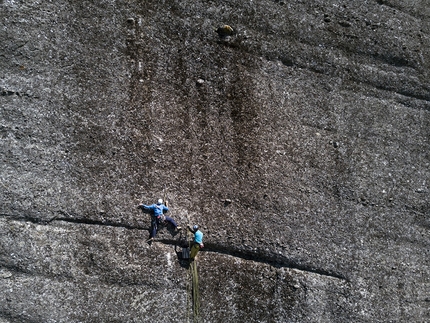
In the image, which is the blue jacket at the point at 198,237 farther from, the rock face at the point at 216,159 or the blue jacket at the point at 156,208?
the blue jacket at the point at 156,208

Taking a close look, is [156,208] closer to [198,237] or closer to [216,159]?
[198,237]

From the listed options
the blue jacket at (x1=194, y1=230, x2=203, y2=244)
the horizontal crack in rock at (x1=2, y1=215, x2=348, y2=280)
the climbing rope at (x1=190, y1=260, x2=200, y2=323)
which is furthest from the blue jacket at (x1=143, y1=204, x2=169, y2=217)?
the climbing rope at (x1=190, y1=260, x2=200, y2=323)

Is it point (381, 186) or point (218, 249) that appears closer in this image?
point (218, 249)

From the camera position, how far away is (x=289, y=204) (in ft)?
12.3

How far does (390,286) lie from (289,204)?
1.14 m

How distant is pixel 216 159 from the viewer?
368cm

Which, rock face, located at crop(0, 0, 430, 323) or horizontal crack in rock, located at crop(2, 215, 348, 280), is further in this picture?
horizontal crack in rock, located at crop(2, 215, 348, 280)

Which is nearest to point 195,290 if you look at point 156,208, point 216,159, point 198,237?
point 198,237

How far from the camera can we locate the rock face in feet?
11.0

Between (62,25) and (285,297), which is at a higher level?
(62,25)

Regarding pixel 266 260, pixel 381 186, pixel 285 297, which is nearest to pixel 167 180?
pixel 266 260

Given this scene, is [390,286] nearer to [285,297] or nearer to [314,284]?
[314,284]

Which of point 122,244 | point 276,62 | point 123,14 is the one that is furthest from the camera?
point 276,62

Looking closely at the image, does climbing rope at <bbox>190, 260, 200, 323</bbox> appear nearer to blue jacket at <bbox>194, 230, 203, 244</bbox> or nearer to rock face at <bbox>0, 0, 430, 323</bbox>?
rock face at <bbox>0, 0, 430, 323</bbox>
